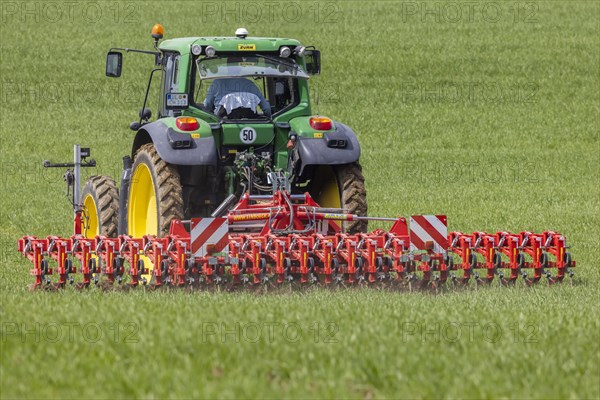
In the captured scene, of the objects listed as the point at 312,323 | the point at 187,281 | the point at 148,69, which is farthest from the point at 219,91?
the point at 148,69

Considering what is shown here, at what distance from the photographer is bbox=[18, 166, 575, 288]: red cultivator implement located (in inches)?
395

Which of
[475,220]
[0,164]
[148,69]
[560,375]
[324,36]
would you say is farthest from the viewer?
[324,36]

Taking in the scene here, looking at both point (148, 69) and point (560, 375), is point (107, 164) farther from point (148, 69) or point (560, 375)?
point (560, 375)

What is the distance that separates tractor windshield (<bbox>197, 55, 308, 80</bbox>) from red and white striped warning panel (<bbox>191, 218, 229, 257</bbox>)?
6.51ft

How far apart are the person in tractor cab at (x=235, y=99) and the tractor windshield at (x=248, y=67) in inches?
7.2

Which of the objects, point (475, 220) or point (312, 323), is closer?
point (312, 323)

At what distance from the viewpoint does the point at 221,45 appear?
1145cm

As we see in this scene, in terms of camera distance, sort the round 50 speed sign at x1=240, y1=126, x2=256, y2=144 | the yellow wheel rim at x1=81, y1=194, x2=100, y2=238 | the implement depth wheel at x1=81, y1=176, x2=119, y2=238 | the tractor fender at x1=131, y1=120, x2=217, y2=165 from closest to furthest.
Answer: the tractor fender at x1=131, y1=120, x2=217, y2=165
the round 50 speed sign at x1=240, y1=126, x2=256, y2=144
the implement depth wheel at x1=81, y1=176, x2=119, y2=238
the yellow wheel rim at x1=81, y1=194, x2=100, y2=238

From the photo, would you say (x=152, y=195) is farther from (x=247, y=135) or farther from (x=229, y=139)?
(x=247, y=135)

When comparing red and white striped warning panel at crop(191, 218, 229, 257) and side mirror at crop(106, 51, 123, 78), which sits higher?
side mirror at crop(106, 51, 123, 78)

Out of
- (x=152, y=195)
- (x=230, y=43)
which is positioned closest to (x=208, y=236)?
(x=152, y=195)

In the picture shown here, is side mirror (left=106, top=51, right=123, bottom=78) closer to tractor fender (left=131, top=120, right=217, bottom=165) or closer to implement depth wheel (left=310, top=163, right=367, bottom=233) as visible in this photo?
tractor fender (left=131, top=120, right=217, bottom=165)

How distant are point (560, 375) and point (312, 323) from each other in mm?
1783

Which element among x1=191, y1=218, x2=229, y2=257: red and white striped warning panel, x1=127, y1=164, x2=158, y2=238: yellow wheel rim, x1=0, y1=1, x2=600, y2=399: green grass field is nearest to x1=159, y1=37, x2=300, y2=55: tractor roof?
x1=127, y1=164, x2=158, y2=238: yellow wheel rim
